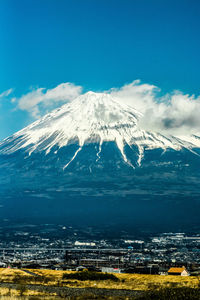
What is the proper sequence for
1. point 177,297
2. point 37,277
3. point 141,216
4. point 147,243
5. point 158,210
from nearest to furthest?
point 177,297 < point 37,277 < point 147,243 < point 141,216 < point 158,210

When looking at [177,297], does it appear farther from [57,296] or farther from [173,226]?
[173,226]

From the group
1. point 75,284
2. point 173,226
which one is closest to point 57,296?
point 75,284

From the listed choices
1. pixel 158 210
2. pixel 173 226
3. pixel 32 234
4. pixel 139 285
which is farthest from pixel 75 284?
pixel 158 210

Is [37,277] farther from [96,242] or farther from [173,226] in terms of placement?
[173,226]

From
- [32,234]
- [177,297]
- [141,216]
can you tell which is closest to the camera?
[177,297]

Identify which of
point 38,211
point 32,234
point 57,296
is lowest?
point 57,296

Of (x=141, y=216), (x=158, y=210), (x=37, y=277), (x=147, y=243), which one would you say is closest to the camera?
(x=37, y=277)

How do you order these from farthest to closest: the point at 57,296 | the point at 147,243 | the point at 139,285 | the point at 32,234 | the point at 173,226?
the point at 173,226
the point at 32,234
the point at 147,243
the point at 139,285
the point at 57,296

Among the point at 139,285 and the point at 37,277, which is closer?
the point at 139,285

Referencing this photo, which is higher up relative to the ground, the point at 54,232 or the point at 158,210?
the point at 158,210
